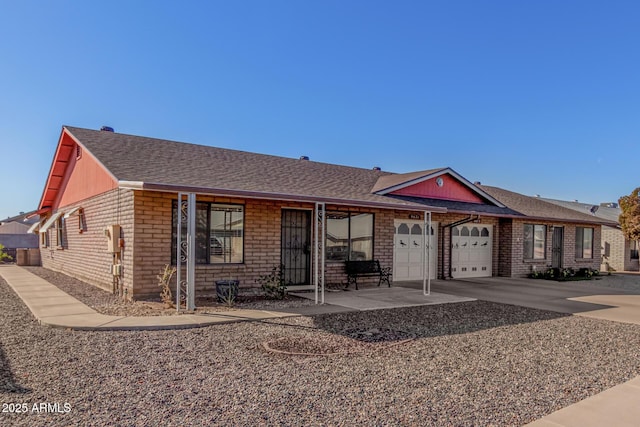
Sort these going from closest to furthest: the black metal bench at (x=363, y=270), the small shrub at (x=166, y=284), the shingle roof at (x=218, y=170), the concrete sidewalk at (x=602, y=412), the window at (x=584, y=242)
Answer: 1. the concrete sidewalk at (x=602, y=412)
2. the small shrub at (x=166, y=284)
3. the shingle roof at (x=218, y=170)
4. the black metal bench at (x=363, y=270)
5. the window at (x=584, y=242)

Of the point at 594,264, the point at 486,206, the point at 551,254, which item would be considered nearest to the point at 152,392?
the point at 486,206

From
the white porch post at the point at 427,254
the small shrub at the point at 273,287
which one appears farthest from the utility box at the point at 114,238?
the white porch post at the point at 427,254

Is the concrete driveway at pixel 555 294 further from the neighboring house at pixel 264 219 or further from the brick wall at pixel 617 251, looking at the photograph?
the brick wall at pixel 617 251

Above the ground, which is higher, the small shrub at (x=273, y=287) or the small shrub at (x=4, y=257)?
the small shrub at (x=273, y=287)

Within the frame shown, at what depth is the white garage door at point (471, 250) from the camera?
1630 centimetres

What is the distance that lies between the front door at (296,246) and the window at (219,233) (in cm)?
137

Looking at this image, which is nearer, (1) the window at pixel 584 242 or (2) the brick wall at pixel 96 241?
(2) the brick wall at pixel 96 241

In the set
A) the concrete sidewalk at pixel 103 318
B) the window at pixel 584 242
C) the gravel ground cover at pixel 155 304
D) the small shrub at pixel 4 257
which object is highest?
the window at pixel 584 242

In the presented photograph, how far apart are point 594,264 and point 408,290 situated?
14.2 metres

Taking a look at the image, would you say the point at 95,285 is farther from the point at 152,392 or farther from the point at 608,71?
the point at 608,71

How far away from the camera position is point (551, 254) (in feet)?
62.1

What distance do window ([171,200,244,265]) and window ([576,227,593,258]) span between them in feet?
56.9

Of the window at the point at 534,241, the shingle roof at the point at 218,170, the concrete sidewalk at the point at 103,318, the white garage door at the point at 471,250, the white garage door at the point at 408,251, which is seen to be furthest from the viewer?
the window at the point at 534,241

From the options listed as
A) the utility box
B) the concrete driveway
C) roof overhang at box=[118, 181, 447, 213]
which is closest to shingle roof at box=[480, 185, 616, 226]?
the concrete driveway
